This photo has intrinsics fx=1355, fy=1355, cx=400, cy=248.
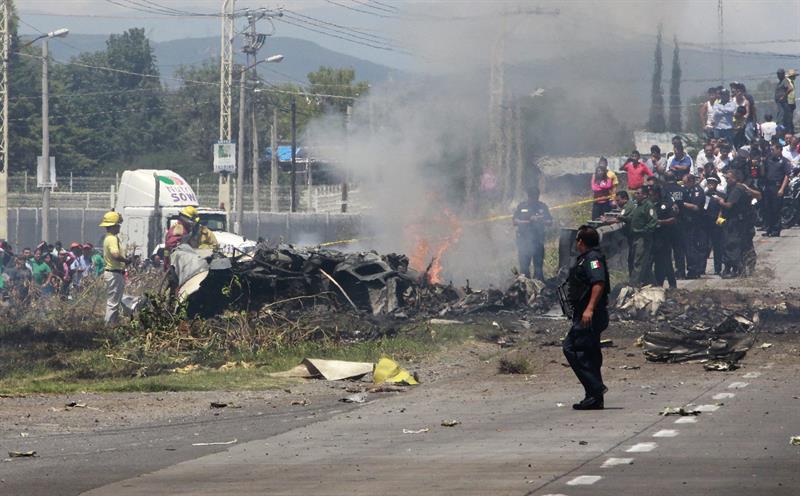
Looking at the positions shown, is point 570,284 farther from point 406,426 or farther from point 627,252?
point 627,252

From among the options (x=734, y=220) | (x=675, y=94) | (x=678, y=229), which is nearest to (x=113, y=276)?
(x=678, y=229)

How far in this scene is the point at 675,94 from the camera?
33.0 metres

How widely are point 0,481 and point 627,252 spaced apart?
1794cm

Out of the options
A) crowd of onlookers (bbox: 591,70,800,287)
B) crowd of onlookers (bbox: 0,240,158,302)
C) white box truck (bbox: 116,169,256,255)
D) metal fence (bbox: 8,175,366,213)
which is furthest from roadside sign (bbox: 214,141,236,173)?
crowd of onlookers (bbox: 591,70,800,287)

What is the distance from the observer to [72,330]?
21.8 meters

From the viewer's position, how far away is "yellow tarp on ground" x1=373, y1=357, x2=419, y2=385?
15484 mm

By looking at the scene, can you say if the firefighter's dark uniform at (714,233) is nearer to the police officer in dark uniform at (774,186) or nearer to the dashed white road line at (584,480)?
the police officer in dark uniform at (774,186)

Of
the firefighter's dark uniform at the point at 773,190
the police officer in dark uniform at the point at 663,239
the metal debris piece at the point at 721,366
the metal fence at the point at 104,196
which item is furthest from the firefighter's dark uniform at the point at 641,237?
the metal fence at the point at 104,196

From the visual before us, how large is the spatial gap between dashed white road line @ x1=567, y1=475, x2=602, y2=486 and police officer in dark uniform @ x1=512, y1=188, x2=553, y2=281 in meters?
17.6

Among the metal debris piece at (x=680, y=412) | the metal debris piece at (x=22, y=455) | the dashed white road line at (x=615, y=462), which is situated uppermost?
the dashed white road line at (x=615, y=462)

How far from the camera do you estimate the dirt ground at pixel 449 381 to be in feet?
42.0

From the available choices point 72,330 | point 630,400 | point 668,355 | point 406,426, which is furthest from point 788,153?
point 406,426

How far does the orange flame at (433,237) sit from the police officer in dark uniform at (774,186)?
6.69 m

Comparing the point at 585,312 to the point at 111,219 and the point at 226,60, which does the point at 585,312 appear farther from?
the point at 226,60
